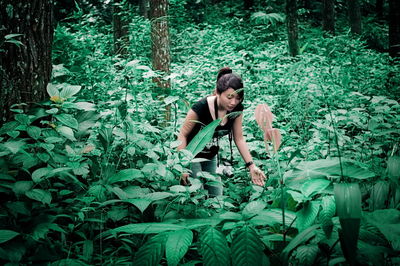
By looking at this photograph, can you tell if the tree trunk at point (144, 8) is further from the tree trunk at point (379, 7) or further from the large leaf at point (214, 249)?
the tree trunk at point (379, 7)

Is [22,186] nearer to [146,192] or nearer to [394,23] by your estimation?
[146,192]

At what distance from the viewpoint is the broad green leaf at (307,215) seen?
113cm

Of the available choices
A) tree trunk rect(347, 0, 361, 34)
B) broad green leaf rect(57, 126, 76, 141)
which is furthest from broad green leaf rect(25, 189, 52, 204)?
tree trunk rect(347, 0, 361, 34)

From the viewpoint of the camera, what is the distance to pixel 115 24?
916 centimetres

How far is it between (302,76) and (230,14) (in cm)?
939

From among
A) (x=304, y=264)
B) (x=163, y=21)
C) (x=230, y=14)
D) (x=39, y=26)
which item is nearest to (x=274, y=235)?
(x=304, y=264)

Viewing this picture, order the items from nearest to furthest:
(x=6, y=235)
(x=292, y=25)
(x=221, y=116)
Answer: (x=6, y=235) → (x=221, y=116) → (x=292, y=25)

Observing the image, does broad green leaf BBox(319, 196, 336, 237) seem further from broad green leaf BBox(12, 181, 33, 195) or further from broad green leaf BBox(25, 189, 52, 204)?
broad green leaf BBox(12, 181, 33, 195)

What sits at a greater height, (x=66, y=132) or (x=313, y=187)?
(x=66, y=132)

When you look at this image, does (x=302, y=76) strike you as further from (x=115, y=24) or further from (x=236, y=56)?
(x=115, y=24)

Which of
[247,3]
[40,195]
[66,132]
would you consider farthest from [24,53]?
[247,3]

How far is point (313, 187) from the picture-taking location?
1123 millimetres

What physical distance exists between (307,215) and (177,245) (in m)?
0.53

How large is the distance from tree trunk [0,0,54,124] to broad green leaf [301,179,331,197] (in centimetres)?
204
